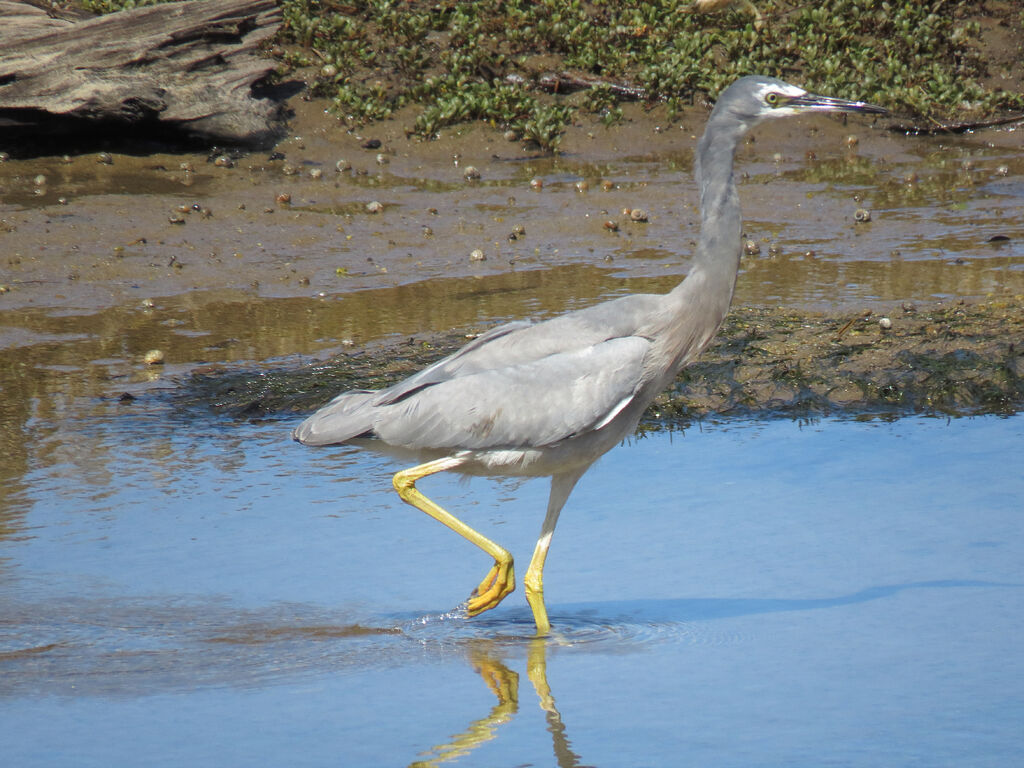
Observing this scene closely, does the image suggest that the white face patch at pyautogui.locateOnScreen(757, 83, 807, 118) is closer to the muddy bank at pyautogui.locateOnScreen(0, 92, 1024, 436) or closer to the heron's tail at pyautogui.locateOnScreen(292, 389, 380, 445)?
the heron's tail at pyautogui.locateOnScreen(292, 389, 380, 445)

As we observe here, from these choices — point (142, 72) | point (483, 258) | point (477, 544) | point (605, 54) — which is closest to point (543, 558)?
point (477, 544)

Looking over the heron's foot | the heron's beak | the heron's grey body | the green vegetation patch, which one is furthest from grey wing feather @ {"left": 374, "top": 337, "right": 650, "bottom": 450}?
the green vegetation patch

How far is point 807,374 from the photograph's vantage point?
277 inches

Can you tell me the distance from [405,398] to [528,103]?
8156 mm

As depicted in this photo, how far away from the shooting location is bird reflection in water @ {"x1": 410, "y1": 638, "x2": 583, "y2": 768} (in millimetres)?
3600

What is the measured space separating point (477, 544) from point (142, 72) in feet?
27.3

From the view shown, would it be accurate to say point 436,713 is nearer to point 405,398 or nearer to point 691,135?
point 405,398

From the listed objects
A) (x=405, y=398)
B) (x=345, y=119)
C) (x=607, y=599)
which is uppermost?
(x=345, y=119)

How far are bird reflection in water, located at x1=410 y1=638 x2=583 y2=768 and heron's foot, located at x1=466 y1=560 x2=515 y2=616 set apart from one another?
0.15 m

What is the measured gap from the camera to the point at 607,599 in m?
4.75

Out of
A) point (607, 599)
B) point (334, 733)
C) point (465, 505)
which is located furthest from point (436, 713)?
point (465, 505)

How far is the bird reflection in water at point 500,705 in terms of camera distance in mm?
3600

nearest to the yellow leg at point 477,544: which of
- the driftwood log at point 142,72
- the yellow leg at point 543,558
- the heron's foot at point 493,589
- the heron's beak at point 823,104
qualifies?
the heron's foot at point 493,589

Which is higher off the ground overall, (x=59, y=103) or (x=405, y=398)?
(x=59, y=103)
